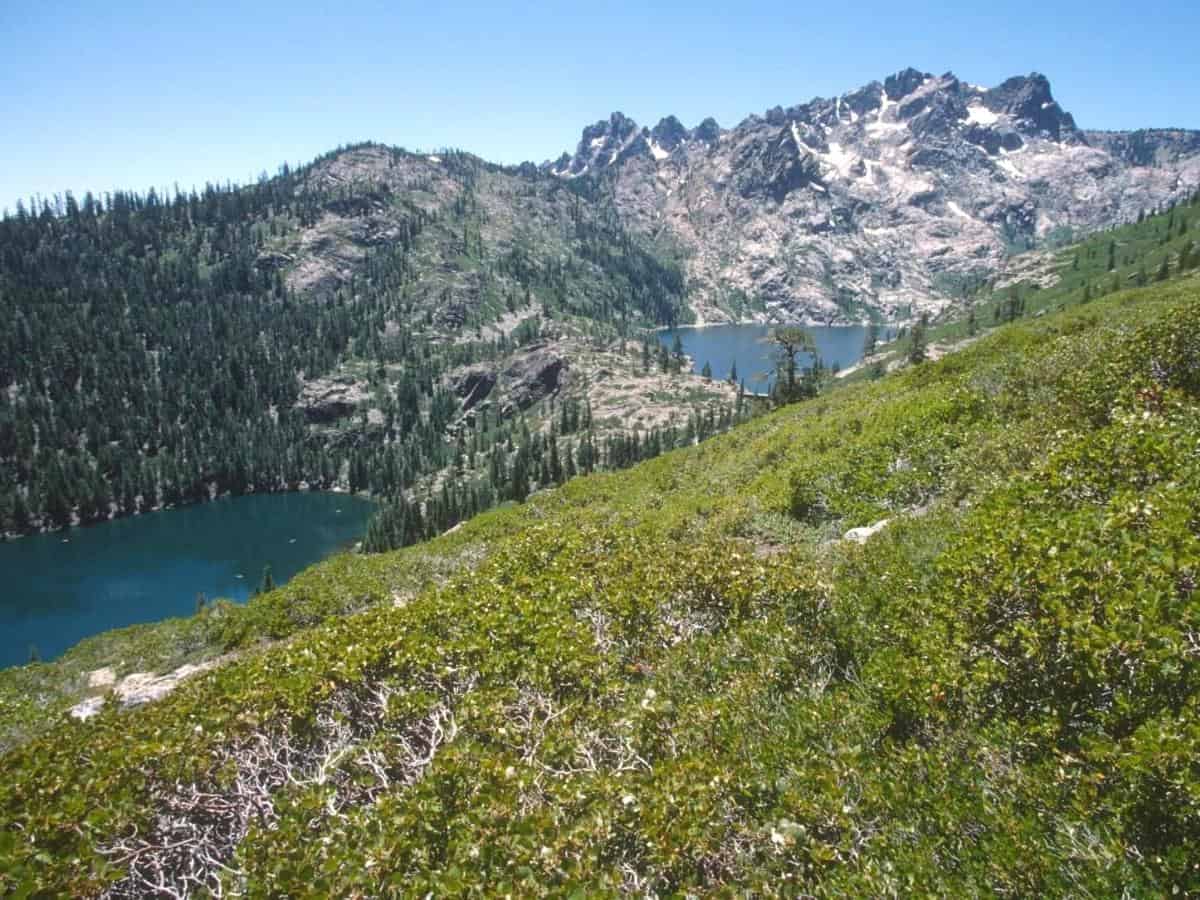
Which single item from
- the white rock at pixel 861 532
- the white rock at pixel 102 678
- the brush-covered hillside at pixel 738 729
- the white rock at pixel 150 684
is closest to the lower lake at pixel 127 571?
the white rock at pixel 102 678

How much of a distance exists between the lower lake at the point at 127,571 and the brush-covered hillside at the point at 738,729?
146 m

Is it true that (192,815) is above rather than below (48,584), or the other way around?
above

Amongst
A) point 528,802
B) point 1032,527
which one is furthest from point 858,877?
point 1032,527

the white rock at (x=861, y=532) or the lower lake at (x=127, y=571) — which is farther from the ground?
the white rock at (x=861, y=532)

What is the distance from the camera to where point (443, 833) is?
7434mm

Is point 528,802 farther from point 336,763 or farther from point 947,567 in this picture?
point 947,567

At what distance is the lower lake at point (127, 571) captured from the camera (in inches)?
5226

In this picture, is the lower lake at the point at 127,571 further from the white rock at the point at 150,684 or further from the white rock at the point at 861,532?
the white rock at the point at 861,532

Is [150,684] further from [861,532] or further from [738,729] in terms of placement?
[861,532]

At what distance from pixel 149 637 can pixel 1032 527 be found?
4756cm

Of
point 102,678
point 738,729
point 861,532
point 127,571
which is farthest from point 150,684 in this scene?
point 127,571

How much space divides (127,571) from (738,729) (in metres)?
200

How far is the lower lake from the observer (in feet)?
436

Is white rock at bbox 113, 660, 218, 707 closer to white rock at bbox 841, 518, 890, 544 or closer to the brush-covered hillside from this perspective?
the brush-covered hillside
